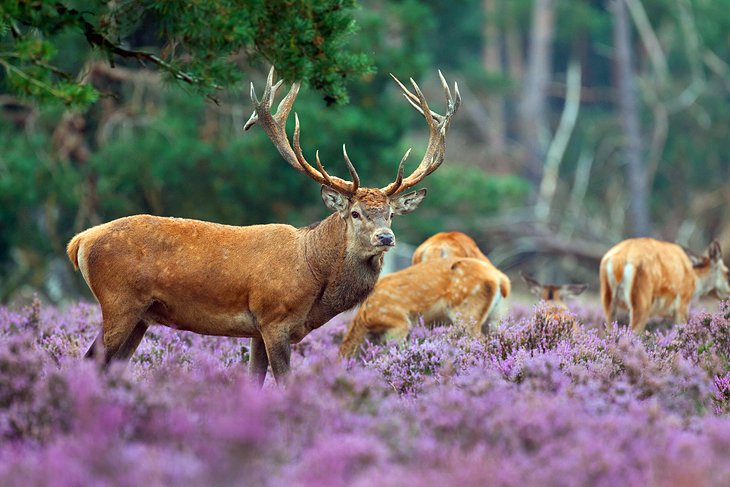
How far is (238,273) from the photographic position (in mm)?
6988

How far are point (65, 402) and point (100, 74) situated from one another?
13680 mm

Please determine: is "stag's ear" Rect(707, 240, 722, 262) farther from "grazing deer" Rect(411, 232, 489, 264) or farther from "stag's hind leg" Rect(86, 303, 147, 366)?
"stag's hind leg" Rect(86, 303, 147, 366)

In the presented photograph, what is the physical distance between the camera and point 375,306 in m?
8.98

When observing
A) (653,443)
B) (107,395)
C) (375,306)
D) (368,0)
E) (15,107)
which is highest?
(653,443)

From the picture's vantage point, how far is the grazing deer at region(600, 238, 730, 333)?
10203 millimetres

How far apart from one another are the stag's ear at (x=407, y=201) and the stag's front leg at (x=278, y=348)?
1.29m

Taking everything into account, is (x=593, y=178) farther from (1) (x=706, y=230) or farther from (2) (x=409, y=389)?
(2) (x=409, y=389)

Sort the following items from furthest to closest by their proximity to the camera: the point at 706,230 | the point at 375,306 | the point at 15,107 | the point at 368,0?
the point at 706,230 < the point at 368,0 < the point at 15,107 < the point at 375,306

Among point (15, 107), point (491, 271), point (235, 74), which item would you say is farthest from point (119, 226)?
point (15, 107)

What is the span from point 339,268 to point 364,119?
1101 centimetres

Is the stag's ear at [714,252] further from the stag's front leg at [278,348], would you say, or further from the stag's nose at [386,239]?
the stag's front leg at [278,348]

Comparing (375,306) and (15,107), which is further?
(15,107)

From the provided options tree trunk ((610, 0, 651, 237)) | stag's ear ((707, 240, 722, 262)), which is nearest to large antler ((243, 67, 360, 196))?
stag's ear ((707, 240, 722, 262))

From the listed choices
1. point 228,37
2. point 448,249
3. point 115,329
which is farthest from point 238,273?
point 448,249
